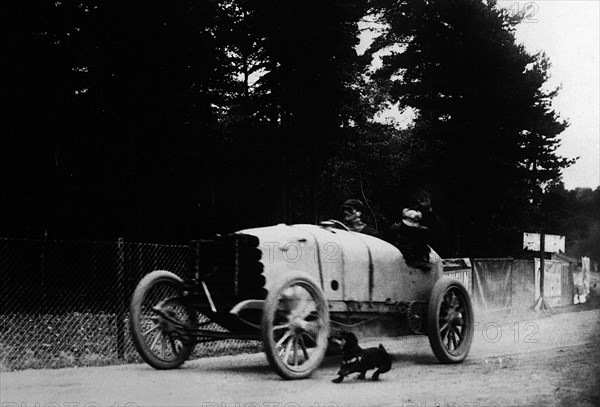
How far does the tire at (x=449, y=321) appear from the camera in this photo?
8.66 m

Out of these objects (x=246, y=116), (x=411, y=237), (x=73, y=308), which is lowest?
(x=73, y=308)

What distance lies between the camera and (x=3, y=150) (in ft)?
62.1

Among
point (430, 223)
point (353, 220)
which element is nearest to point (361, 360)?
point (353, 220)

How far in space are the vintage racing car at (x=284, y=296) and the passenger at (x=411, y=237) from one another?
0.18 meters

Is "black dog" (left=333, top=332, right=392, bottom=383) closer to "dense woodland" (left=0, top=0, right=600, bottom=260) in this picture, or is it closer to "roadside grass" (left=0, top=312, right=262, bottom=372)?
"roadside grass" (left=0, top=312, right=262, bottom=372)

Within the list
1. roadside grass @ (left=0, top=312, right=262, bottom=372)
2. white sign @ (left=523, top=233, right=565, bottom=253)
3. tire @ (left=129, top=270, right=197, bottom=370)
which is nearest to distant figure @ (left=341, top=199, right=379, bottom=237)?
tire @ (left=129, top=270, right=197, bottom=370)

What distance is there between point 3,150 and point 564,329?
13.6m

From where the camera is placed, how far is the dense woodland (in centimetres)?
1884

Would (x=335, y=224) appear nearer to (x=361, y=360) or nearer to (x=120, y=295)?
(x=361, y=360)

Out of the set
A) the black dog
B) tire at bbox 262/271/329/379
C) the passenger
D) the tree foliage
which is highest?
the tree foliage

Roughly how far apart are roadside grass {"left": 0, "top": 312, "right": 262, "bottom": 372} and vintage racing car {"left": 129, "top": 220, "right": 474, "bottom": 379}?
1553mm

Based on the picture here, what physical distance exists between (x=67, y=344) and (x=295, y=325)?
6.09 metres

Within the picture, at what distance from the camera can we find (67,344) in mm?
11859

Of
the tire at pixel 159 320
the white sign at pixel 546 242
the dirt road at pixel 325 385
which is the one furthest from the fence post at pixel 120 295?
the white sign at pixel 546 242
